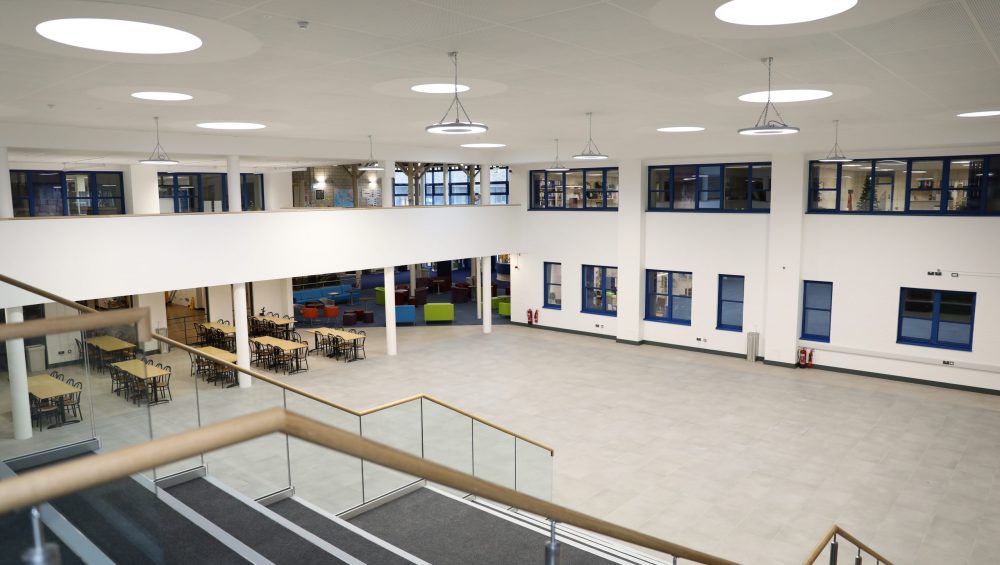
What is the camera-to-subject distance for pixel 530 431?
41.1 feet

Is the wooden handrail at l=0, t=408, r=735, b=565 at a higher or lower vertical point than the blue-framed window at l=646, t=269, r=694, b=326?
higher

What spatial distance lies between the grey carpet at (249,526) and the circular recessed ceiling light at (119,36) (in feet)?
13.2

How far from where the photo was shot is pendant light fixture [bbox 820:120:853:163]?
44.5 ft

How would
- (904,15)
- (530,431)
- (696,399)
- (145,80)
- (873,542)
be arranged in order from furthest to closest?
(696,399) < (530,431) < (873,542) < (145,80) < (904,15)

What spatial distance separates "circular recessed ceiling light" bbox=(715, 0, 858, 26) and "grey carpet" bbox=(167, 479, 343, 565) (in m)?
5.12

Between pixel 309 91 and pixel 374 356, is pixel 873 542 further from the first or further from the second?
pixel 374 356

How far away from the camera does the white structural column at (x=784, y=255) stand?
16.8m

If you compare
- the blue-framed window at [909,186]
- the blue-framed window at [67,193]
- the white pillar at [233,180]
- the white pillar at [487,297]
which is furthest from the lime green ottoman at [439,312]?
the blue-framed window at [909,186]

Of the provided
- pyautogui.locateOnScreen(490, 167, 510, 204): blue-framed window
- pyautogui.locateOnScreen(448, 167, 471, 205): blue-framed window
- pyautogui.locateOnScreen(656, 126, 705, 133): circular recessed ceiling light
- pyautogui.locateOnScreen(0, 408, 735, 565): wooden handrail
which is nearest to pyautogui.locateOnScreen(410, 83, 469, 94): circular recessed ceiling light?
pyautogui.locateOnScreen(656, 126, 705, 133): circular recessed ceiling light

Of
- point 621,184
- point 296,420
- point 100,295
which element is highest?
point 621,184

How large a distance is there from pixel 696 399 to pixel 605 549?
7523mm

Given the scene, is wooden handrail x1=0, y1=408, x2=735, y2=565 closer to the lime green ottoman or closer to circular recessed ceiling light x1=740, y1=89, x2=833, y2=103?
circular recessed ceiling light x1=740, y1=89, x2=833, y2=103

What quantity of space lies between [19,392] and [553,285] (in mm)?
18202

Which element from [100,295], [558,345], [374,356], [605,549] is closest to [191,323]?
[374,356]
